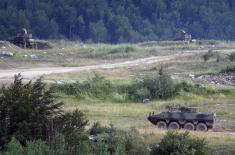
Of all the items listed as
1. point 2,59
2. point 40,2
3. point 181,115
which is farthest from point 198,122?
point 40,2

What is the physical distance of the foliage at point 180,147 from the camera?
20.7 m

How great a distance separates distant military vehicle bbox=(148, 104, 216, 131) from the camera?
92.2 feet

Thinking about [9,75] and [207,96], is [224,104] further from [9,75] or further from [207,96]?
[9,75]

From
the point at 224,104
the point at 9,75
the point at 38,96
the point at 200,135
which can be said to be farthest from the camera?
the point at 9,75

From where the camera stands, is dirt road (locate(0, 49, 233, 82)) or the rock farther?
the rock

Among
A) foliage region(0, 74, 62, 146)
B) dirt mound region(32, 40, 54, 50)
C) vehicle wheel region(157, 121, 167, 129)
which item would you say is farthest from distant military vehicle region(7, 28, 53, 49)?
foliage region(0, 74, 62, 146)

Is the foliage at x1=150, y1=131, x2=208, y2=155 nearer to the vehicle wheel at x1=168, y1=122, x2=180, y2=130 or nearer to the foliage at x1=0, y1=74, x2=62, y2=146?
the foliage at x1=0, y1=74, x2=62, y2=146

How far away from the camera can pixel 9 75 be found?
4453 cm

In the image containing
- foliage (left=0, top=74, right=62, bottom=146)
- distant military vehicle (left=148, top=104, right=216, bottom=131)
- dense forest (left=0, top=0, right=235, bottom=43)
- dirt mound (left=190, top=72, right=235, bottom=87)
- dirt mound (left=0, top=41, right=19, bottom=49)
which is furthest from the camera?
dense forest (left=0, top=0, right=235, bottom=43)

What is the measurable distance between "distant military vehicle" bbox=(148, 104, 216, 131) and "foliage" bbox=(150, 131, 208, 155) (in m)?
6.80

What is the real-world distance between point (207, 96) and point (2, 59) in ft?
71.2

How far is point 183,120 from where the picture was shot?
93.3 ft

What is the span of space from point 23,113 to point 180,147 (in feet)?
15.7

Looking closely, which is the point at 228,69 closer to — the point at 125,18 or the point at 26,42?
the point at 26,42
